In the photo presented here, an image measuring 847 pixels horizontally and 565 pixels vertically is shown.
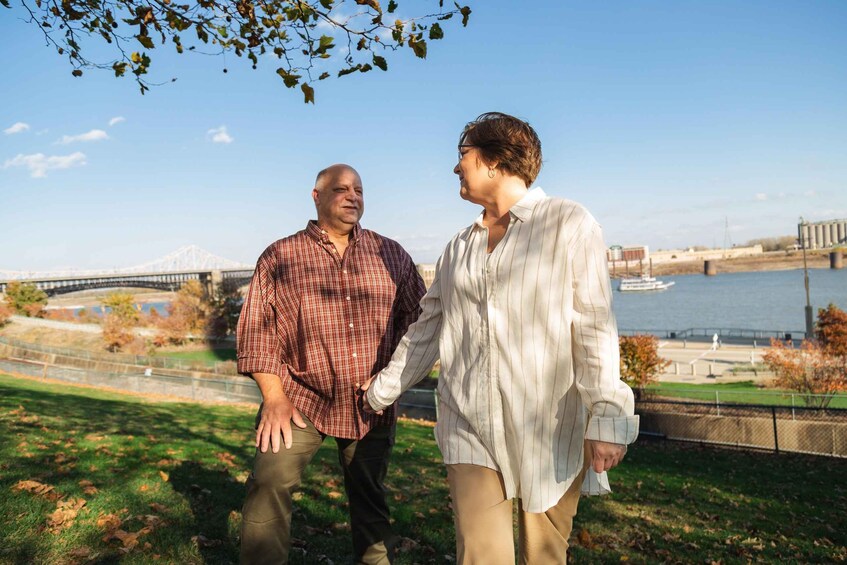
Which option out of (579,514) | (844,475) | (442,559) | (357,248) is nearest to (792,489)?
(844,475)

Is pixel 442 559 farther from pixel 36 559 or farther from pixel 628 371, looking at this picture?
pixel 628 371

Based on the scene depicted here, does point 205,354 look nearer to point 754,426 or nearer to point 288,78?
point 754,426

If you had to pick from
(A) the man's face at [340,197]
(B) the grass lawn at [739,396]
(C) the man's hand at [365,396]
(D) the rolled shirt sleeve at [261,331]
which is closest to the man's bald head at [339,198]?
(A) the man's face at [340,197]

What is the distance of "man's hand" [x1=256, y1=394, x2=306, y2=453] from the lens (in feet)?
9.84

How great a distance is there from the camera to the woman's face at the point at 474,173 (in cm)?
248

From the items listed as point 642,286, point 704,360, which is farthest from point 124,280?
point 642,286

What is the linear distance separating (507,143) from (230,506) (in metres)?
3.70

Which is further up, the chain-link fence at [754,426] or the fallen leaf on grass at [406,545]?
the fallen leaf on grass at [406,545]

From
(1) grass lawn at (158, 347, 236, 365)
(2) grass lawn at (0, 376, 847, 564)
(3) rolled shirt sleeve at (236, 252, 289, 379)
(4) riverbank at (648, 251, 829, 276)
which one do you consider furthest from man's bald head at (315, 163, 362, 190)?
(4) riverbank at (648, 251, 829, 276)

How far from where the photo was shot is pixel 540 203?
2.39 m

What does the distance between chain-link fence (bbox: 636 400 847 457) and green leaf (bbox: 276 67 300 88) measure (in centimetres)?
1367

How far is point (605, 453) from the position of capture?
85.0 inches

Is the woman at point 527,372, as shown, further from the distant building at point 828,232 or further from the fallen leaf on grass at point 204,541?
the distant building at point 828,232

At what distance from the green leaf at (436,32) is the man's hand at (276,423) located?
90.3 inches
